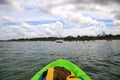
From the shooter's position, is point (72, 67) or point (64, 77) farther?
point (72, 67)

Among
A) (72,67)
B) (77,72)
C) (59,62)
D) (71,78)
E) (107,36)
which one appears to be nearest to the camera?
(71,78)

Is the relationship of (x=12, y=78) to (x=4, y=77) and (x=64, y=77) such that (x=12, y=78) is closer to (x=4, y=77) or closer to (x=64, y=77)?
(x=4, y=77)

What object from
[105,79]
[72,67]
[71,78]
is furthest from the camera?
[105,79]

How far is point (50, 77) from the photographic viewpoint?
209 inches

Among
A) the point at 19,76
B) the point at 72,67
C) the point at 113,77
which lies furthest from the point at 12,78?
the point at 113,77

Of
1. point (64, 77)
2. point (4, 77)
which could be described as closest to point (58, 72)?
point (64, 77)

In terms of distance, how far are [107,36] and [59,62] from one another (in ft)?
499

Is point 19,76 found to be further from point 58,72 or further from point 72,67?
point 58,72

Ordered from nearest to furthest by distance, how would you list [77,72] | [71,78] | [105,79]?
[71,78]
[77,72]
[105,79]

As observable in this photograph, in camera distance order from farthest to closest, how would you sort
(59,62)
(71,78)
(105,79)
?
1. (105,79)
2. (59,62)
3. (71,78)

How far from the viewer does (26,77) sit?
10.1 m

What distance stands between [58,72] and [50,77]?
1.31 ft

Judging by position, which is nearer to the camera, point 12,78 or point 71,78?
point 71,78

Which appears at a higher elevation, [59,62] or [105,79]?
[59,62]
